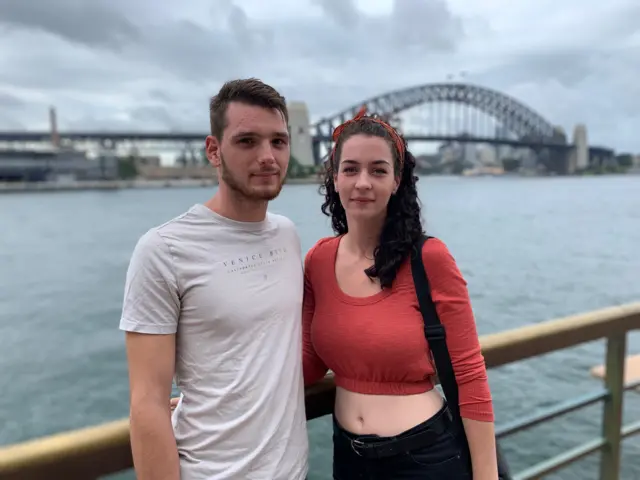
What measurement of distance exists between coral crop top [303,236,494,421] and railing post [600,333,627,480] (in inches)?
30.2

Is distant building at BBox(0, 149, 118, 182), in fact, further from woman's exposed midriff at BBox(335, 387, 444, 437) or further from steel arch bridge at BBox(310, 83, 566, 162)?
woman's exposed midriff at BBox(335, 387, 444, 437)

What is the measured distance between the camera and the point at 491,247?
2436cm

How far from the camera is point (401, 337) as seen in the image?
136cm

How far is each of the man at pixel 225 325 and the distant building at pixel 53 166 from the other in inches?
2637

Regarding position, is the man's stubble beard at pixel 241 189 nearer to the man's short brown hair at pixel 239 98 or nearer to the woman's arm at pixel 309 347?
the man's short brown hair at pixel 239 98

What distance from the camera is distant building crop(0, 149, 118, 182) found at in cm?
6094

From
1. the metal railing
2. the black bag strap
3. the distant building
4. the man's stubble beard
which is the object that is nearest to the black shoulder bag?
the black bag strap

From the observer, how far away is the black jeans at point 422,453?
4.43ft

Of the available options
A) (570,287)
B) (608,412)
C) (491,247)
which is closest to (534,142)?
(491,247)

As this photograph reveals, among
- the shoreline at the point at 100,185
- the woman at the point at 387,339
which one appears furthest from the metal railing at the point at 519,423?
the shoreline at the point at 100,185

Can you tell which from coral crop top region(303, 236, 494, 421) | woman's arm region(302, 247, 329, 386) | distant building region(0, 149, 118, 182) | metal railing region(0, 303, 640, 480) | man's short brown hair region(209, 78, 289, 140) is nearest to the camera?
metal railing region(0, 303, 640, 480)

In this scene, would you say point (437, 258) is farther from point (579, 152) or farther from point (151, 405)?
point (579, 152)

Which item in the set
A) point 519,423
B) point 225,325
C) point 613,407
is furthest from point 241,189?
point 613,407

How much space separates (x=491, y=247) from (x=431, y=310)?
78.9ft
